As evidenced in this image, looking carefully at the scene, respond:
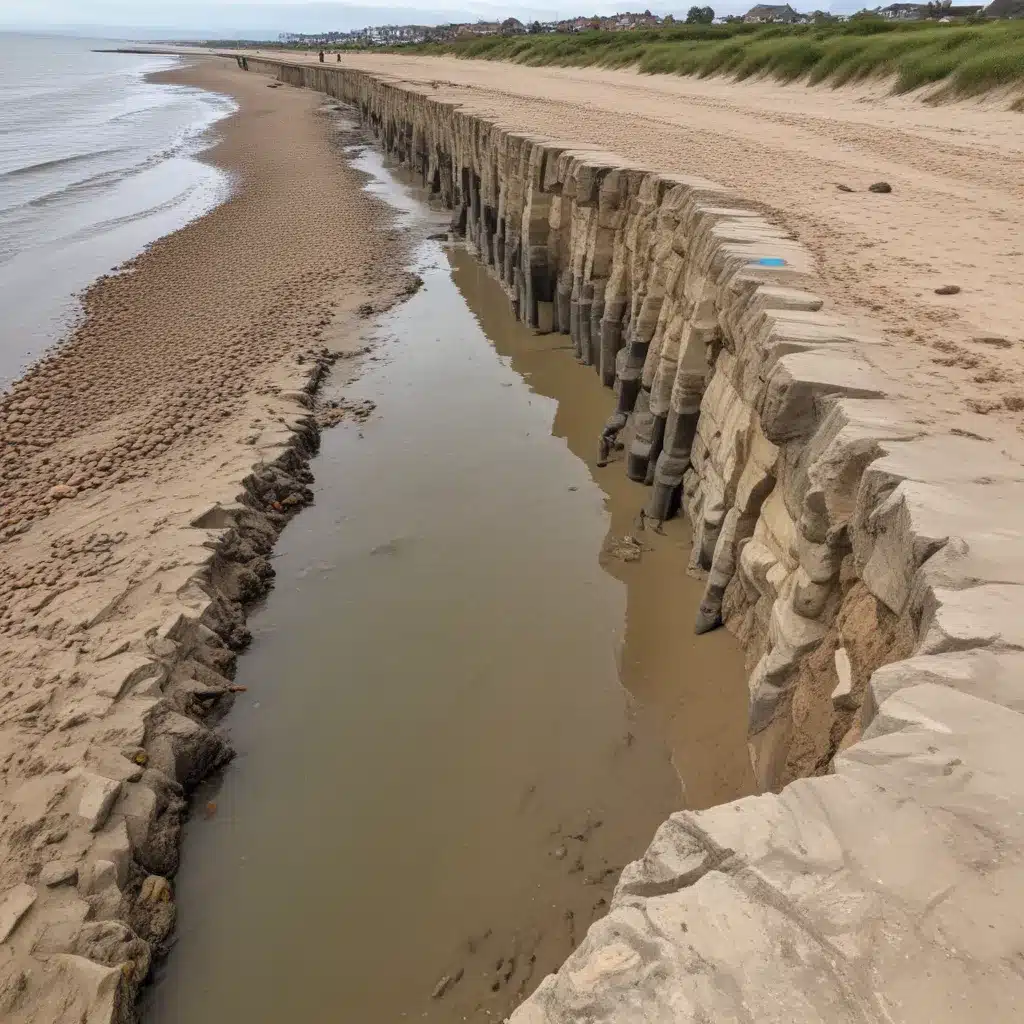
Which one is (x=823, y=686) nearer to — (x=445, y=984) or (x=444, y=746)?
(x=445, y=984)

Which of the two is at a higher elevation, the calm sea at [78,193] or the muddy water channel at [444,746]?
the muddy water channel at [444,746]

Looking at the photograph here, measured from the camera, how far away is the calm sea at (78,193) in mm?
15047

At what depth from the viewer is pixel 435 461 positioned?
8758 millimetres

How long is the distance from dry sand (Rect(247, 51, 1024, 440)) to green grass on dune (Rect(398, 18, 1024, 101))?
0.54m

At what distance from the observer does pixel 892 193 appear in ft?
30.6

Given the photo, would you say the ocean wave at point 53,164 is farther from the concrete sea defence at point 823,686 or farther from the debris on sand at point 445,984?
the debris on sand at point 445,984

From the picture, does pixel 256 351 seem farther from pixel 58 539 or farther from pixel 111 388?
pixel 58 539

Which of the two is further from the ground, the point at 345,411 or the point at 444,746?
the point at 444,746

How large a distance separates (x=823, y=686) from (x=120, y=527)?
6.30m

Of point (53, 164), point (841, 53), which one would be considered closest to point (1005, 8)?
point (841, 53)

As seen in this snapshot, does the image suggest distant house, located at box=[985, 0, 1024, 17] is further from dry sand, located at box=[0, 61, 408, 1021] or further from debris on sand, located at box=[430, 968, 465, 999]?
debris on sand, located at box=[430, 968, 465, 999]

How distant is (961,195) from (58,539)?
34.3 feet

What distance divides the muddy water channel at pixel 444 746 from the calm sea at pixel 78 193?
314 inches

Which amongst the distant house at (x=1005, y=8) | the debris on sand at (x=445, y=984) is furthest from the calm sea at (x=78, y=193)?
the distant house at (x=1005, y=8)
